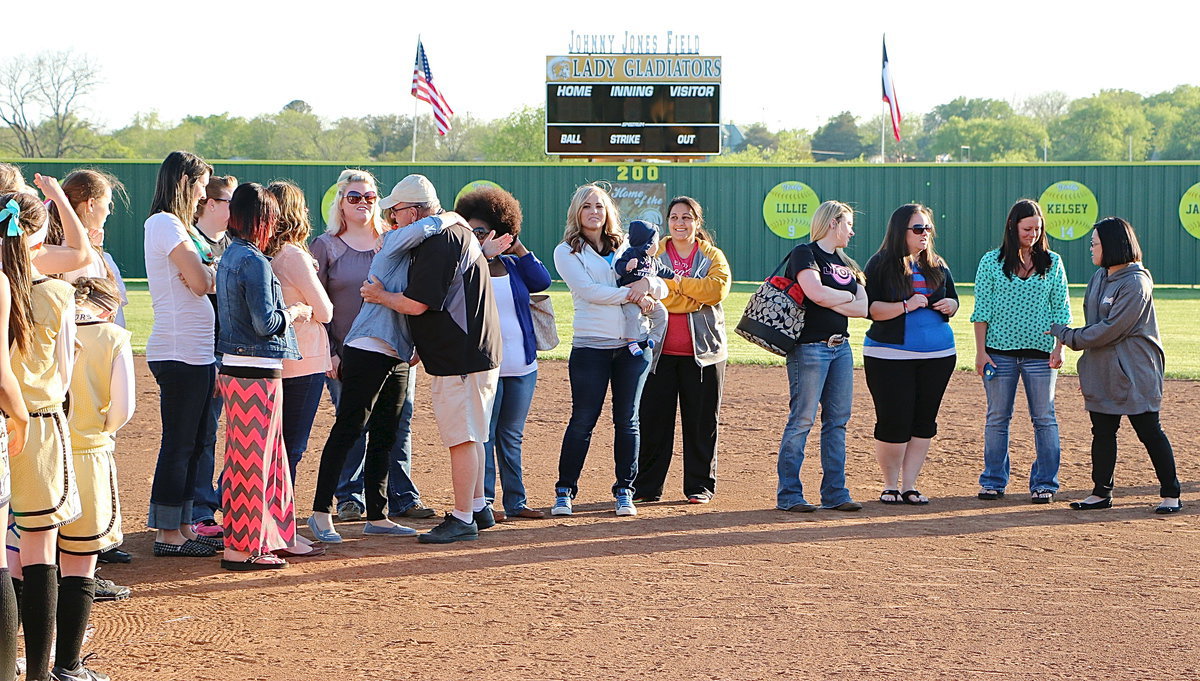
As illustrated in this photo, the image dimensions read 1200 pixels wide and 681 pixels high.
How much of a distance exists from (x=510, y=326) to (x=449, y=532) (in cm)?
121

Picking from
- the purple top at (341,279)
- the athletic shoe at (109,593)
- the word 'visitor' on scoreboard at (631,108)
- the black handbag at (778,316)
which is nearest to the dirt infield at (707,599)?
the athletic shoe at (109,593)

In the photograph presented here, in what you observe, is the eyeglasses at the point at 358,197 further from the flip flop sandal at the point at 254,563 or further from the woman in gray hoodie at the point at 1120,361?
the woman in gray hoodie at the point at 1120,361

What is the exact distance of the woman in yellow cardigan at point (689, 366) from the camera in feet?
23.1

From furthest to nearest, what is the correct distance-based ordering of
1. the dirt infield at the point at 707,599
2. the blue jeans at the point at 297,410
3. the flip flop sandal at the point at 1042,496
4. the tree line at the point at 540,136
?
the tree line at the point at 540,136, the flip flop sandal at the point at 1042,496, the blue jeans at the point at 297,410, the dirt infield at the point at 707,599

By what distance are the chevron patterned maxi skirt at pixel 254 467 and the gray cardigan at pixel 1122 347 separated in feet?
14.2

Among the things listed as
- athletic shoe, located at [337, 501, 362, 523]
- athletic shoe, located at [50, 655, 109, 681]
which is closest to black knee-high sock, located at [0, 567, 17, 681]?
athletic shoe, located at [50, 655, 109, 681]

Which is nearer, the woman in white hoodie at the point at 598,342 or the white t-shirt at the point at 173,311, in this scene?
the white t-shirt at the point at 173,311

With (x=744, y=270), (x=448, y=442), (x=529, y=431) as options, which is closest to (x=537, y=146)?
(x=744, y=270)

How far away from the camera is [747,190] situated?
28.7 m

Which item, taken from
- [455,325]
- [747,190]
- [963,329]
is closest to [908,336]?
[455,325]

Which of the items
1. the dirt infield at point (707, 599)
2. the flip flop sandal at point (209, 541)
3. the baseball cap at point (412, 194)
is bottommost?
the dirt infield at point (707, 599)

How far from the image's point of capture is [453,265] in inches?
223

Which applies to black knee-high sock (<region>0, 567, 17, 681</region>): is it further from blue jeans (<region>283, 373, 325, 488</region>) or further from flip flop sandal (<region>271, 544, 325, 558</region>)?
blue jeans (<region>283, 373, 325, 488</region>)

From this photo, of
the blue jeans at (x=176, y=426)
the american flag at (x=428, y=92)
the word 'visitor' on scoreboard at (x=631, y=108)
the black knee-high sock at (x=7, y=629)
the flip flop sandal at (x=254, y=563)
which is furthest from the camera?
the american flag at (x=428, y=92)
